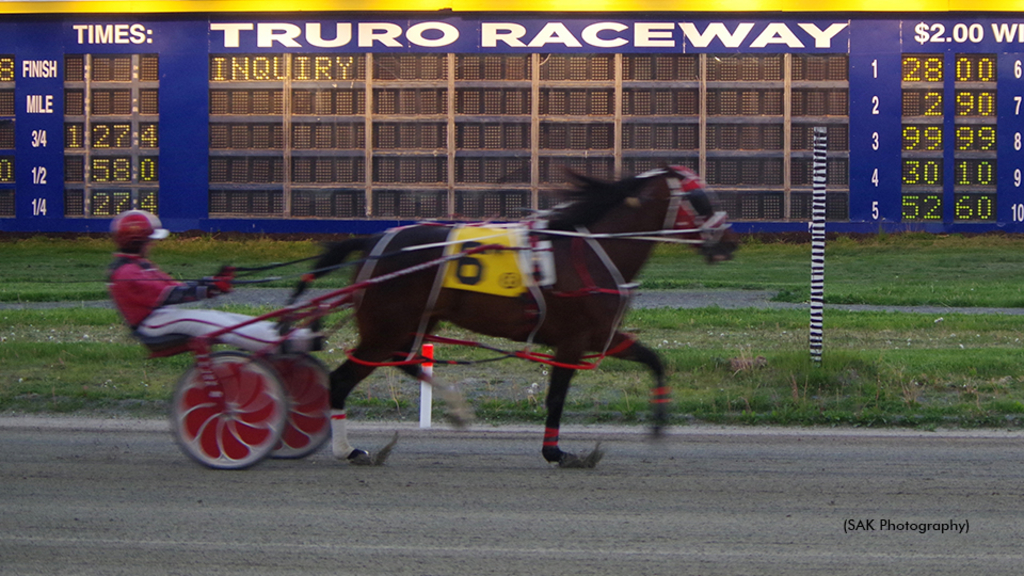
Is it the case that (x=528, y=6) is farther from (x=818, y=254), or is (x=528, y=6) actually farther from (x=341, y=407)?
(x=341, y=407)

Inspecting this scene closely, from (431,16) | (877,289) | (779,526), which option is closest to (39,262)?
(431,16)

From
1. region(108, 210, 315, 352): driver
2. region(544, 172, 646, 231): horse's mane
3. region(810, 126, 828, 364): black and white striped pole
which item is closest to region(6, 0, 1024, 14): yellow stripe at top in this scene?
→ region(810, 126, 828, 364): black and white striped pole

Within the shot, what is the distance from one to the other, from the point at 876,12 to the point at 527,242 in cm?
1901

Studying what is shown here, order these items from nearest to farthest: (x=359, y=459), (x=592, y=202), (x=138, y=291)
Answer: (x=138, y=291)
(x=359, y=459)
(x=592, y=202)

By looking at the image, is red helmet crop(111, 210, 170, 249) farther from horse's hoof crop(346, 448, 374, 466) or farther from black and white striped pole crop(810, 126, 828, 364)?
black and white striped pole crop(810, 126, 828, 364)

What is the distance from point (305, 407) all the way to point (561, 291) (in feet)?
6.14

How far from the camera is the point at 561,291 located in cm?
696

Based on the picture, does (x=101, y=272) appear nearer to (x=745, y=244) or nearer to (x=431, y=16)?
(x=431, y=16)

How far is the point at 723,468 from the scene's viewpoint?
7055mm

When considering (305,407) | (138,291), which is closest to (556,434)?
(305,407)

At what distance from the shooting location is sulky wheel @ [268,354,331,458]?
724 centimetres

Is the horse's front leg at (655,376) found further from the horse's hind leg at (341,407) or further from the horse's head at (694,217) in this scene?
the horse's hind leg at (341,407)

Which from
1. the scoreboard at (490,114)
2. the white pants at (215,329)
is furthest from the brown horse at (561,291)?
the scoreboard at (490,114)

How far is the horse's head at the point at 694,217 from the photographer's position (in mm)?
7156
